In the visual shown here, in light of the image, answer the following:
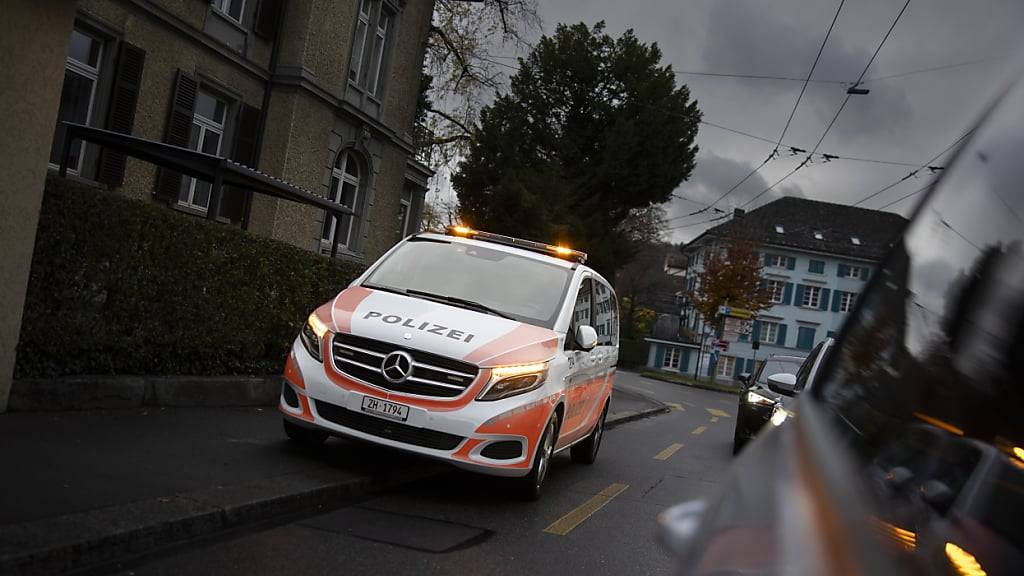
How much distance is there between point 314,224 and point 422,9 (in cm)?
748

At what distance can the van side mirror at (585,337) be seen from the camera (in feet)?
26.9


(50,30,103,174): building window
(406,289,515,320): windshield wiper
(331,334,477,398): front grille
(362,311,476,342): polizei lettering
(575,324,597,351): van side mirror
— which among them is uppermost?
(50,30,103,174): building window

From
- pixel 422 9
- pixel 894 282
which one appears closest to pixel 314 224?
pixel 422 9

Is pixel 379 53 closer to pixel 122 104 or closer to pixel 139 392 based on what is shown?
pixel 122 104

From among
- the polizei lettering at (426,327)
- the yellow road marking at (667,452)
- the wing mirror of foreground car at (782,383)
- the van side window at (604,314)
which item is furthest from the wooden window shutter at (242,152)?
the wing mirror of foreground car at (782,383)

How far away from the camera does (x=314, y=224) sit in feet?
68.7

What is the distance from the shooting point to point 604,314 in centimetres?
1002

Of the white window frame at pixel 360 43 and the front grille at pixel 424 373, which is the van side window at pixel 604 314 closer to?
the front grille at pixel 424 373

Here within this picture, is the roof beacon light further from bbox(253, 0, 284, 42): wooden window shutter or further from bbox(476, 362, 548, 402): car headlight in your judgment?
bbox(253, 0, 284, 42): wooden window shutter

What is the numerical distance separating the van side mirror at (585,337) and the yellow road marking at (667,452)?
4.41 metres

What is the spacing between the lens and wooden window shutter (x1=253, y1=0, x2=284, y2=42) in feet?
62.2

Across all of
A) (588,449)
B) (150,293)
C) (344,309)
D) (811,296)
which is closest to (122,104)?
(150,293)

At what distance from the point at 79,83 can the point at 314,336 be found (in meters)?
10.2

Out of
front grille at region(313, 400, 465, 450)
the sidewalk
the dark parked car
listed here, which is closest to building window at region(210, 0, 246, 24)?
the sidewalk
